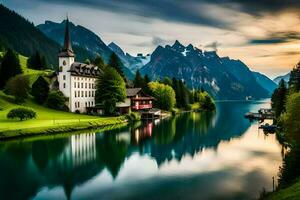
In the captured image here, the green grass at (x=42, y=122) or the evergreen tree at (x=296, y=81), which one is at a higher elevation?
the evergreen tree at (x=296, y=81)

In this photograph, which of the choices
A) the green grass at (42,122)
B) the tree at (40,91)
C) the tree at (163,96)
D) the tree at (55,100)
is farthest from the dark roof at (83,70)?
the tree at (163,96)

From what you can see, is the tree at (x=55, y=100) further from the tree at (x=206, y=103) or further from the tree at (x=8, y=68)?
the tree at (x=206, y=103)

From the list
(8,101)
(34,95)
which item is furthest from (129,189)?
(34,95)

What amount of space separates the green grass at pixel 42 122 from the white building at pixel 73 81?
7.94 metres

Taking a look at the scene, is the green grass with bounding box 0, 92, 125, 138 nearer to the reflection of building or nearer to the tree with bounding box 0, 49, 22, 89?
the reflection of building

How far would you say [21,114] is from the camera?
246 feet

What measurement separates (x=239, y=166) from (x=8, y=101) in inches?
2724

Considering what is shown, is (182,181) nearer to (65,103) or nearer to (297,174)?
(297,174)

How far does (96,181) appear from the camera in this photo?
3781 centimetres

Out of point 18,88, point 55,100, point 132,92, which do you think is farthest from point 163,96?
point 18,88

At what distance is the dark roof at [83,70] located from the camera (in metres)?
107

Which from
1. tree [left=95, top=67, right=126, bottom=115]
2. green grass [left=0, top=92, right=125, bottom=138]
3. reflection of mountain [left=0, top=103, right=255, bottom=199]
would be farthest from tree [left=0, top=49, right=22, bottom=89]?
reflection of mountain [left=0, top=103, right=255, bottom=199]

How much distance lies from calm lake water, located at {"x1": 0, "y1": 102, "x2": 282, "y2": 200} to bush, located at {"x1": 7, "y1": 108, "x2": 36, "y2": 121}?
1201 centimetres

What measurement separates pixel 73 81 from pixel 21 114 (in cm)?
3279
